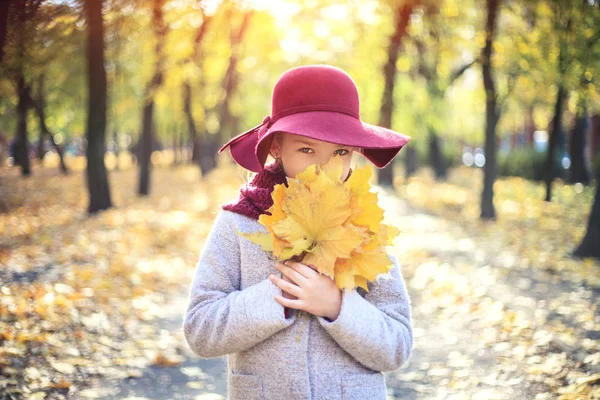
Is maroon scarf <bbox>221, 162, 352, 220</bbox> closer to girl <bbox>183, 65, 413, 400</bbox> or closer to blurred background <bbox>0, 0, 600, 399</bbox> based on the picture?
girl <bbox>183, 65, 413, 400</bbox>

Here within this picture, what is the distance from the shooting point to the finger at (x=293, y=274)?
66.7 inches

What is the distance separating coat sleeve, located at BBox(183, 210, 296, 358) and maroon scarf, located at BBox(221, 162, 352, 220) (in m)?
0.06

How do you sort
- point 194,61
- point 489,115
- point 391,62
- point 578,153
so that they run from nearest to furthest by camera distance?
point 489,115
point 391,62
point 194,61
point 578,153

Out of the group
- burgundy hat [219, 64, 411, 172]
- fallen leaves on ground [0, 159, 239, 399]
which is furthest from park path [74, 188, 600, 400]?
burgundy hat [219, 64, 411, 172]

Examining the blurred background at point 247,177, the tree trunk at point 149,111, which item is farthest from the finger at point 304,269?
the tree trunk at point 149,111

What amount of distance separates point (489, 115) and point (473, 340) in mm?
8634

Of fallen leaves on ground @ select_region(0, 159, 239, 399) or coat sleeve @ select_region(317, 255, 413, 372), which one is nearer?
coat sleeve @ select_region(317, 255, 413, 372)

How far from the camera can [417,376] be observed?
14.7ft

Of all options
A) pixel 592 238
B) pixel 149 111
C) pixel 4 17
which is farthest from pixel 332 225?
pixel 149 111

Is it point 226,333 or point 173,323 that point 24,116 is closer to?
point 173,323

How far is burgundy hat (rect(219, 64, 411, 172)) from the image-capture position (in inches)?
69.1

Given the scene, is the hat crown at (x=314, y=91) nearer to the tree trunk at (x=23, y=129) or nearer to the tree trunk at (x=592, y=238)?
the tree trunk at (x=592, y=238)

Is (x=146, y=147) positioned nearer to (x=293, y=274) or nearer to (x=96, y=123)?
(x=96, y=123)

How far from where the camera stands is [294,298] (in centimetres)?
176
